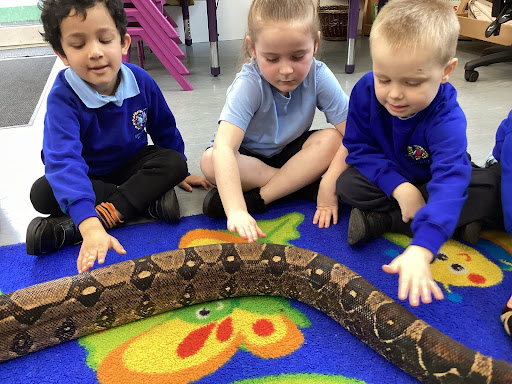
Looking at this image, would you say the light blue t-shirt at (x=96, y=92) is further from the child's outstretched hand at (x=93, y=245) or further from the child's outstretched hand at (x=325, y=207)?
the child's outstretched hand at (x=325, y=207)

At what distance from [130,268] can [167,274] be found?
112 millimetres

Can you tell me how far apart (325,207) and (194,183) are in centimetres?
64

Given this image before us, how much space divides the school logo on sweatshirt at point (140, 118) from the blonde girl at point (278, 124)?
0.29m

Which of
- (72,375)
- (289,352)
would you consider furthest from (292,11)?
(72,375)

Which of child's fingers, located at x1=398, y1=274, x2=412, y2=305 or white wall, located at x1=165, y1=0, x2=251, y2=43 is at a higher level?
child's fingers, located at x1=398, y1=274, x2=412, y2=305

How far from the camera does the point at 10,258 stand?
1.53 meters

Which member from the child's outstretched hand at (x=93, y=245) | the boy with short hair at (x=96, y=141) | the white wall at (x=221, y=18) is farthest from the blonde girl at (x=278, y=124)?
the white wall at (x=221, y=18)

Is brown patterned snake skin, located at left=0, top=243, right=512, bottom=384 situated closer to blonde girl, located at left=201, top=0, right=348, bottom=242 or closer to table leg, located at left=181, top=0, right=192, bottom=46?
blonde girl, located at left=201, top=0, right=348, bottom=242

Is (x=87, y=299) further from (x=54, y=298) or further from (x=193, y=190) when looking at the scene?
(x=193, y=190)

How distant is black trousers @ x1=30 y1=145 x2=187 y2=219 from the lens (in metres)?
1.61

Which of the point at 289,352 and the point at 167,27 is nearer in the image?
the point at 289,352

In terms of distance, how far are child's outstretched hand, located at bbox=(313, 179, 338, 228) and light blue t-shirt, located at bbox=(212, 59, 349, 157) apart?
267 mm

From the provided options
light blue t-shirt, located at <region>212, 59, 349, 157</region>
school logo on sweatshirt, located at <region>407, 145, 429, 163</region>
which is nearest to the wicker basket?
light blue t-shirt, located at <region>212, 59, 349, 157</region>

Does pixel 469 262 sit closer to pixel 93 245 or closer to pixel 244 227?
pixel 244 227
